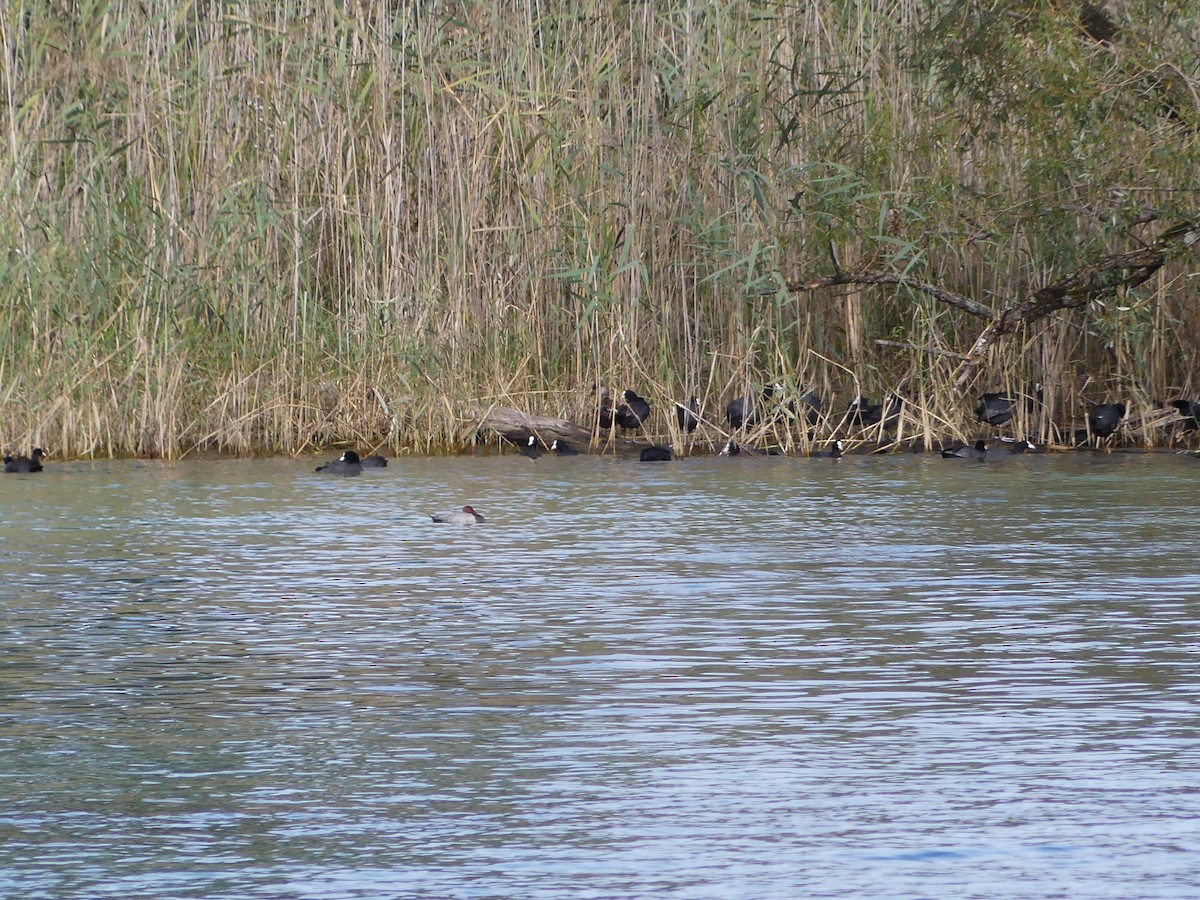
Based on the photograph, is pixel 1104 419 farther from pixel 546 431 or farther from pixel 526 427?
pixel 526 427

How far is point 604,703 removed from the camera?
4828 mm

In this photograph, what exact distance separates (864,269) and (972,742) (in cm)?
823

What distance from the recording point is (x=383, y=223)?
12.3 m

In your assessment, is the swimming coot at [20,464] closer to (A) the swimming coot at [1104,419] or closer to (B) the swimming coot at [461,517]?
(B) the swimming coot at [461,517]

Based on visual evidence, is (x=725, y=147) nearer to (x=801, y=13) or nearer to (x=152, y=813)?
(x=801, y=13)

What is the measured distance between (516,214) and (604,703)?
7.83m

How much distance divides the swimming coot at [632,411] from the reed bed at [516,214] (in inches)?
7.0

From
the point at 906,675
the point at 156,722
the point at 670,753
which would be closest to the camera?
the point at 670,753

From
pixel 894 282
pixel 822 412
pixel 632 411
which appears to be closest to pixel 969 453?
pixel 822 412

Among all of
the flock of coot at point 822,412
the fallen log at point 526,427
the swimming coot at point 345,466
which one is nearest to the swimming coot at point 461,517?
the swimming coot at point 345,466

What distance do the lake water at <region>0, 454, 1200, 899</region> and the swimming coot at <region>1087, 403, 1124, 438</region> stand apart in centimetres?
292

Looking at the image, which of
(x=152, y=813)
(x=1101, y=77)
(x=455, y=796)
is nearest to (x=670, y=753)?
(x=455, y=796)

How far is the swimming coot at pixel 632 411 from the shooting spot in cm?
1209

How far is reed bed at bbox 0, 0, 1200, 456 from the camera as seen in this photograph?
1185cm
